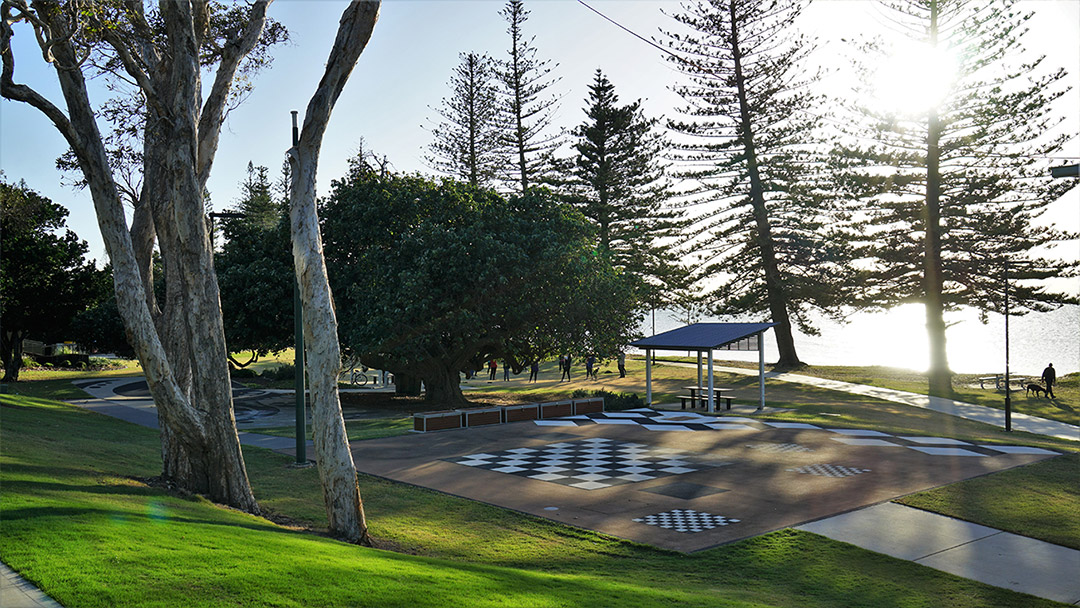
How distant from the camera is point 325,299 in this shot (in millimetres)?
10227

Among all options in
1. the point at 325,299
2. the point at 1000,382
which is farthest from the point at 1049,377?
the point at 325,299

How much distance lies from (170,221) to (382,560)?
21.8 feet

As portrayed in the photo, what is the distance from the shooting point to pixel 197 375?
37.9ft

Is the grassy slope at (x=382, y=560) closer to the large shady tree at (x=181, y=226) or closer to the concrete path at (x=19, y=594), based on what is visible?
the concrete path at (x=19, y=594)

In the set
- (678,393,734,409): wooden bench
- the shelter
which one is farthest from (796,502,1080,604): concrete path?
(678,393,734,409): wooden bench

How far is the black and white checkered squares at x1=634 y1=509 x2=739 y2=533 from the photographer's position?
11296 millimetres

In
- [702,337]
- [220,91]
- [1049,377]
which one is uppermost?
[220,91]

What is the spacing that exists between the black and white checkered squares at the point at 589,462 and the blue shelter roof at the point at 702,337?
315 inches

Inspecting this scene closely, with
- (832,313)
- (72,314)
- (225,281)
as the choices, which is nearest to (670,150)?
(832,313)

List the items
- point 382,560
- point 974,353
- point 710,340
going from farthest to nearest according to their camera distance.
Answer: point 974,353 < point 710,340 < point 382,560

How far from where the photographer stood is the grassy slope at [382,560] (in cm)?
616

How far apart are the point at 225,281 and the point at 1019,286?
37917mm

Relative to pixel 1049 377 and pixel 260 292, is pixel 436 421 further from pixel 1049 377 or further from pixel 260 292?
pixel 1049 377

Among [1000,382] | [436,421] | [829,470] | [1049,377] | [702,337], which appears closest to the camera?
[829,470]
